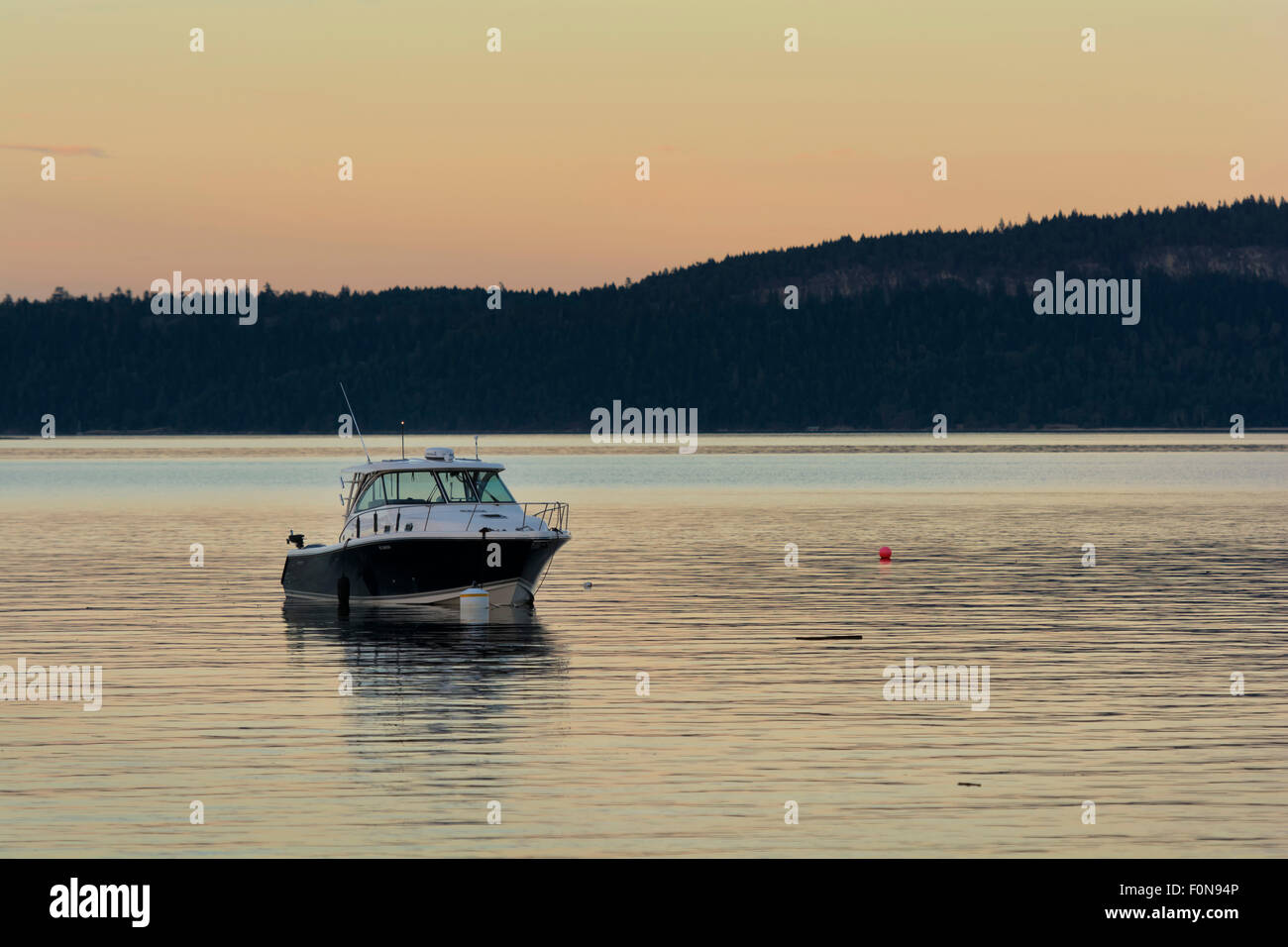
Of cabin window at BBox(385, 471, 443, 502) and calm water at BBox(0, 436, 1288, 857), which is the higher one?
cabin window at BBox(385, 471, 443, 502)

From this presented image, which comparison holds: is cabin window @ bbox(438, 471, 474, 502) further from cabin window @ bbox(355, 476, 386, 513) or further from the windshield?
cabin window @ bbox(355, 476, 386, 513)

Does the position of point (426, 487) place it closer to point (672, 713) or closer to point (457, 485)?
point (457, 485)

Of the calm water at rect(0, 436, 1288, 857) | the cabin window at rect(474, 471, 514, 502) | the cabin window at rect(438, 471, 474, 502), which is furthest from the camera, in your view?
the cabin window at rect(474, 471, 514, 502)

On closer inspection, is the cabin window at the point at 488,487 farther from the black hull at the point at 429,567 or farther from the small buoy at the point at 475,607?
the small buoy at the point at 475,607

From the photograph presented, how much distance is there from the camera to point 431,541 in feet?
129

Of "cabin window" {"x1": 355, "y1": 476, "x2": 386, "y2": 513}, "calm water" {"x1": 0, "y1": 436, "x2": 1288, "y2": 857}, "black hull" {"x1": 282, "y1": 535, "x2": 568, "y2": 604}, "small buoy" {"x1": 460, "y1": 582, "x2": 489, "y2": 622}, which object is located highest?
"cabin window" {"x1": 355, "y1": 476, "x2": 386, "y2": 513}

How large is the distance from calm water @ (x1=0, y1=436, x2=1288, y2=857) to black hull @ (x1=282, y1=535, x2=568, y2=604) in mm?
844

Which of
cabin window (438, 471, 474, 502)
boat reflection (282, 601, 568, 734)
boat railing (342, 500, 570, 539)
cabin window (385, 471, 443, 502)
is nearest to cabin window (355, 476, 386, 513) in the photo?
cabin window (385, 471, 443, 502)

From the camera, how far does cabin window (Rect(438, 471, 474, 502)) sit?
4075cm

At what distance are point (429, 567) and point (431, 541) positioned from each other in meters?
0.80
